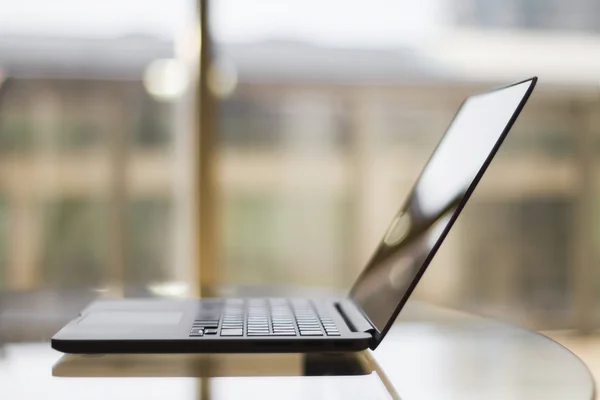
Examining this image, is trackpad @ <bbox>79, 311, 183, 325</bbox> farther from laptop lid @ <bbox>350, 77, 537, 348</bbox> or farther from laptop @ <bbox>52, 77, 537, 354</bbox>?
laptop lid @ <bbox>350, 77, 537, 348</bbox>

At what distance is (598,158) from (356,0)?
103 centimetres

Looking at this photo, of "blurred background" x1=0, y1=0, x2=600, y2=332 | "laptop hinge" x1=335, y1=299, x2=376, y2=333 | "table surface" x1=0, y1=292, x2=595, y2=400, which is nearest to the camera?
"table surface" x1=0, y1=292, x2=595, y2=400

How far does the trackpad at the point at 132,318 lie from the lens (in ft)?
→ 2.18

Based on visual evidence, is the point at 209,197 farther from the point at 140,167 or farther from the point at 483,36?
the point at 483,36

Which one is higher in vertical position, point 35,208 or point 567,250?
point 35,208

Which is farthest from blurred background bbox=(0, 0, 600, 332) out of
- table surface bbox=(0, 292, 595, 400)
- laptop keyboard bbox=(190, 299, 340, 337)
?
table surface bbox=(0, 292, 595, 400)

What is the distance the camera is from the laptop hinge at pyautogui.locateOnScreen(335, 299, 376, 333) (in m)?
0.63

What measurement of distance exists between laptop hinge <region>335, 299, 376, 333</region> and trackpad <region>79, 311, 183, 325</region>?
0.54 ft

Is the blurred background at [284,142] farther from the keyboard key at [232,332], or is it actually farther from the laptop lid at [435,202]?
the keyboard key at [232,332]

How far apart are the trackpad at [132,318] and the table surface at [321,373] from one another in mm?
48

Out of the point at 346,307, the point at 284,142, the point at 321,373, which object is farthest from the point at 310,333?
the point at 284,142

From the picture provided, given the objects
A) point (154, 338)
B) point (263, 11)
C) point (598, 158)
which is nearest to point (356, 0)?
point (263, 11)

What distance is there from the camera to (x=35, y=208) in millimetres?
2279

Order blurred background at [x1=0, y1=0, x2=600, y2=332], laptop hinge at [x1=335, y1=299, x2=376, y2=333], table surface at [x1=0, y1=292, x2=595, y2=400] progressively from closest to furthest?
table surface at [x1=0, y1=292, x2=595, y2=400] → laptop hinge at [x1=335, y1=299, x2=376, y2=333] → blurred background at [x1=0, y1=0, x2=600, y2=332]
